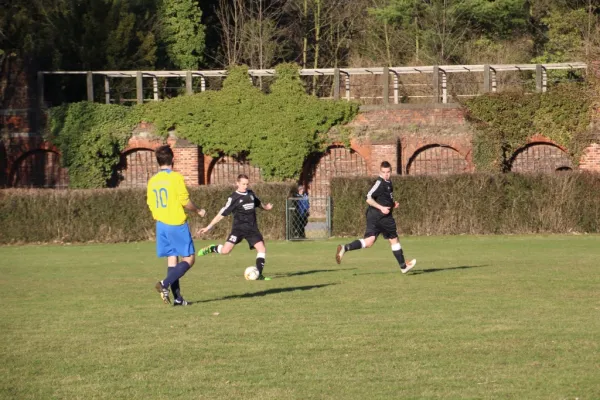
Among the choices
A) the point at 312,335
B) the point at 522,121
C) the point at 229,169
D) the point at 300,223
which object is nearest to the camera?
the point at 312,335

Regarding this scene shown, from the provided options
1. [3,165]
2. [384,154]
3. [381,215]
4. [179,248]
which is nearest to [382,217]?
[381,215]

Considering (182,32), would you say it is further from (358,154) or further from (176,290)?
(176,290)

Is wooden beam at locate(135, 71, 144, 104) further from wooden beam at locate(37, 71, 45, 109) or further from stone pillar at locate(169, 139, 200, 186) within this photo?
wooden beam at locate(37, 71, 45, 109)

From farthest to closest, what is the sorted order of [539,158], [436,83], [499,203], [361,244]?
1. [436,83]
2. [539,158]
3. [499,203]
4. [361,244]

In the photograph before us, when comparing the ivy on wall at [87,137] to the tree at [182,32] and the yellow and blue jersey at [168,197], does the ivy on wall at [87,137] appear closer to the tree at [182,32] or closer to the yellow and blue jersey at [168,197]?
the tree at [182,32]

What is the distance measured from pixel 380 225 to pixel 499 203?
591 inches

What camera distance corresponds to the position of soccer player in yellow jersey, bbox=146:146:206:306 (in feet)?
42.8

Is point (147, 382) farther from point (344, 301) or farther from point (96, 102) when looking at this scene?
point (96, 102)

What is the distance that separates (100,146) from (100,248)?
1267 cm

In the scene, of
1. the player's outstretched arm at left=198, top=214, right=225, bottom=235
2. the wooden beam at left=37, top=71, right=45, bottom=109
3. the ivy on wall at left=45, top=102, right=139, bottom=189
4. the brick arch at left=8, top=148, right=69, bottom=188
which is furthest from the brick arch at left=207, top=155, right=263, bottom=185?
the player's outstretched arm at left=198, top=214, right=225, bottom=235

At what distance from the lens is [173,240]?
13172mm

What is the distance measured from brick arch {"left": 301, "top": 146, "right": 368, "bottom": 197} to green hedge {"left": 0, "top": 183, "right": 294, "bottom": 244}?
10143 mm

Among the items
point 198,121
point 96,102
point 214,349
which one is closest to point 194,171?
point 198,121

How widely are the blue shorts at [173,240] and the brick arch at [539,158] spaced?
30232 mm
